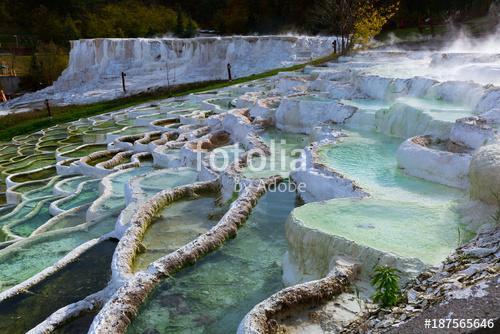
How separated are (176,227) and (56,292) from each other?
160 cm

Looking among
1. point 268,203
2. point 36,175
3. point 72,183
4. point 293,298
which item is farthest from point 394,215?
point 36,175

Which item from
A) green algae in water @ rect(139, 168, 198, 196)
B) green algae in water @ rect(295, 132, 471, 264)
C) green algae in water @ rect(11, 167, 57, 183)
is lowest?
green algae in water @ rect(11, 167, 57, 183)

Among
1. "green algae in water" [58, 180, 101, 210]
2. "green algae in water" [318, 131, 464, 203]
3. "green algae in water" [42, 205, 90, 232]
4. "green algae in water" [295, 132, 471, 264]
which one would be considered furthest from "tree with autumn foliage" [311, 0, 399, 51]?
"green algae in water" [42, 205, 90, 232]

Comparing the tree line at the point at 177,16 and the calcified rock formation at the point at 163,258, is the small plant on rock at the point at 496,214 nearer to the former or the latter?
the calcified rock formation at the point at 163,258

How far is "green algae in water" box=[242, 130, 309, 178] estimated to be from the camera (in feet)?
25.6

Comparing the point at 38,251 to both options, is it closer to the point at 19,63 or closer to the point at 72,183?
the point at 72,183

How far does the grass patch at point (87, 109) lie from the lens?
18000mm

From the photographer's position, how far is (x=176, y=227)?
638cm

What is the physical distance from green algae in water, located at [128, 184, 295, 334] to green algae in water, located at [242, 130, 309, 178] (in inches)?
70.0

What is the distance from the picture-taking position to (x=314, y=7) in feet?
95.2

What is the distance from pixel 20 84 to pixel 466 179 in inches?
1222

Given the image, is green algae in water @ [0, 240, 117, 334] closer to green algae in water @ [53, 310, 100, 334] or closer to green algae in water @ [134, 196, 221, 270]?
green algae in water @ [53, 310, 100, 334]

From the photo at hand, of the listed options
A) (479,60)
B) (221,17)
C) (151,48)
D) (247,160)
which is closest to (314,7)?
(221,17)

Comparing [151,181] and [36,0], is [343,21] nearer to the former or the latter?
[151,181]
